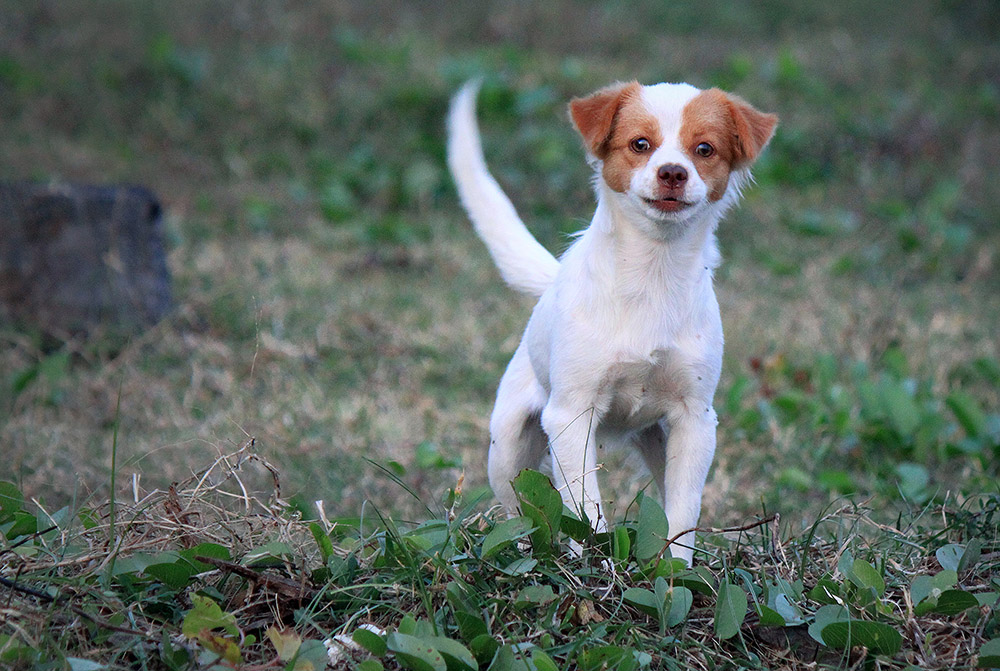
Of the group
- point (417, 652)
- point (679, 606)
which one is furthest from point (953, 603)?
point (417, 652)

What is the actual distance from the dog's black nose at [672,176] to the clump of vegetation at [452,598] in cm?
72

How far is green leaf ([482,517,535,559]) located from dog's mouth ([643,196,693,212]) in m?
0.80

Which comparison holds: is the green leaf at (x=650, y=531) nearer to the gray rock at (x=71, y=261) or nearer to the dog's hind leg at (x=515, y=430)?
the dog's hind leg at (x=515, y=430)

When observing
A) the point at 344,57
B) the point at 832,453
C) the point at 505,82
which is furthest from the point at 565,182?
the point at 832,453

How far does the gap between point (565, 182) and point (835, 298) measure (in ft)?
6.85

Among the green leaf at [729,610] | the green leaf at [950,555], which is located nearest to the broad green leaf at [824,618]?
the green leaf at [729,610]

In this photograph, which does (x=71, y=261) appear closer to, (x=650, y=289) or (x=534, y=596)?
(x=650, y=289)

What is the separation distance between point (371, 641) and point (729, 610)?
2.40ft

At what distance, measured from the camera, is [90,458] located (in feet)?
12.3

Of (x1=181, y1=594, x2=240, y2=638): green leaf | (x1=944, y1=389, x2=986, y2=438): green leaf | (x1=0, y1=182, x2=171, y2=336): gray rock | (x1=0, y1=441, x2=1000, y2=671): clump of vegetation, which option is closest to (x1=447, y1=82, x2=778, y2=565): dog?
(x1=0, y1=441, x2=1000, y2=671): clump of vegetation

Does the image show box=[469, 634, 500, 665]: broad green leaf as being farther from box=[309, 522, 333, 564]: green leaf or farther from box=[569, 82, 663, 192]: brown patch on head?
box=[569, 82, 663, 192]: brown patch on head

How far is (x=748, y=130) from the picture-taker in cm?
246

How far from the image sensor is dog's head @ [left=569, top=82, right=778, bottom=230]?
2363 millimetres

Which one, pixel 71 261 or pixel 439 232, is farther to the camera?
pixel 439 232
